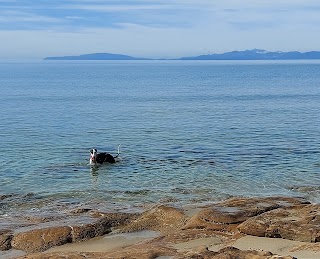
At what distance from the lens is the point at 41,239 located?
58.0ft

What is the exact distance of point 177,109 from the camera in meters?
70.9

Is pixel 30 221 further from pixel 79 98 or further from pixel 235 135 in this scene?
pixel 79 98

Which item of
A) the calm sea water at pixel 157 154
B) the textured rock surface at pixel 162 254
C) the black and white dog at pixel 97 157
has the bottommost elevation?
the calm sea water at pixel 157 154

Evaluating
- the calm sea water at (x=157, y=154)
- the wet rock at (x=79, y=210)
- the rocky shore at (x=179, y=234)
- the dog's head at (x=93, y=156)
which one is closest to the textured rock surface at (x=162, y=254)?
the rocky shore at (x=179, y=234)

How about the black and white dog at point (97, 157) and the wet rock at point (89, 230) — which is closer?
the wet rock at point (89, 230)

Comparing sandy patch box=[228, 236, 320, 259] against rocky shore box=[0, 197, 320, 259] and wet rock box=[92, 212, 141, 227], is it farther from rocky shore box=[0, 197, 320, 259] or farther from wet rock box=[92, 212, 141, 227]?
wet rock box=[92, 212, 141, 227]

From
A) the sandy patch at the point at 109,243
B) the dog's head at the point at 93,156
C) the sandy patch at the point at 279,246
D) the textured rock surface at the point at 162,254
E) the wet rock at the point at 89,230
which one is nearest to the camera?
the textured rock surface at the point at 162,254

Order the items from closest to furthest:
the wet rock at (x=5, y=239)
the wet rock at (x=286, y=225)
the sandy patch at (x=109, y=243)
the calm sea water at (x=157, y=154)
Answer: the wet rock at (x=286, y=225) → the sandy patch at (x=109, y=243) → the wet rock at (x=5, y=239) → the calm sea water at (x=157, y=154)

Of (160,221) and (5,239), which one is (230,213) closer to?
(160,221)

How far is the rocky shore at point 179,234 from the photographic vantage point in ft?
51.2

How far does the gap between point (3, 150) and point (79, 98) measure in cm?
5171

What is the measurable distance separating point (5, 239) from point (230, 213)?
7836 mm

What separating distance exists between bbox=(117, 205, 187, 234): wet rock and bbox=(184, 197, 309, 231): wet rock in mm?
673

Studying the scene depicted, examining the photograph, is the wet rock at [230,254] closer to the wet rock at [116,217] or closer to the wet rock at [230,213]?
the wet rock at [230,213]
